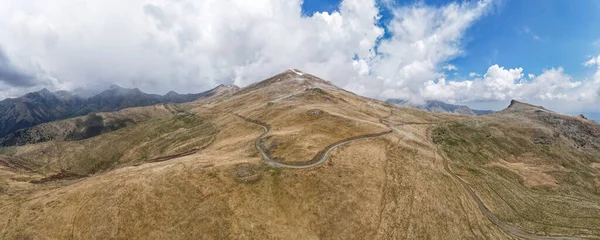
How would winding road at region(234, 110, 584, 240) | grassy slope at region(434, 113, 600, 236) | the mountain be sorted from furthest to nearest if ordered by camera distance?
grassy slope at region(434, 113, 600, 236), winding road at region(234, 110, 584, 240), the mountain

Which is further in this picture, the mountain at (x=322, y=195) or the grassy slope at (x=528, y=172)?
the grassy slope at (x=528, y=172)

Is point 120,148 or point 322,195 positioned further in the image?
point 120,148

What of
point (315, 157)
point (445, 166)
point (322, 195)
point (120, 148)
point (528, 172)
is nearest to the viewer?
point (322, 195)

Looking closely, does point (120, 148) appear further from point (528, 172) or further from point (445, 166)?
point (528, 172)

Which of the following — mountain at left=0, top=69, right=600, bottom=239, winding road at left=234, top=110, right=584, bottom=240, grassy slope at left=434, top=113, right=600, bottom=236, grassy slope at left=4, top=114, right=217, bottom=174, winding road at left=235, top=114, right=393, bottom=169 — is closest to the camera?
mountain at left=0, top=69, right=600, bottom=239

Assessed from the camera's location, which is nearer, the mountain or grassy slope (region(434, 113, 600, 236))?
the mountain

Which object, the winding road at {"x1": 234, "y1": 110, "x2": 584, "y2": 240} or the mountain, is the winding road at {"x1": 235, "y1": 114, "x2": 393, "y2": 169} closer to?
the winding road at {"x1": 234, "y1": 110, "x2": 584, "y2": 240}

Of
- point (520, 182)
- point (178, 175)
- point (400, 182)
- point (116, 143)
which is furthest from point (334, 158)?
point (116, 143)

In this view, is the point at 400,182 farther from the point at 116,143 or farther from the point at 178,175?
the point at 116,143

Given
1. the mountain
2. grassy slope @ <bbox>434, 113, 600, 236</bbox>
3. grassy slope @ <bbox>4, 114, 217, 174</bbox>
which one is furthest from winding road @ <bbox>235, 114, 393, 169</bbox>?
grassy slope @ <bbox>4, 114, 217, 174</bbox>

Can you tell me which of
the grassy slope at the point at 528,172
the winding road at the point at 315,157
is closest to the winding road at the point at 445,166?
the winding road at the point at 315,157

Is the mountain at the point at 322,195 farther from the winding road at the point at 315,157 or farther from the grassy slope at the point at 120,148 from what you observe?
the grassy slope at the point at 120,148

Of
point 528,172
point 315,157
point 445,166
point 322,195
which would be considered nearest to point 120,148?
point 315,157
